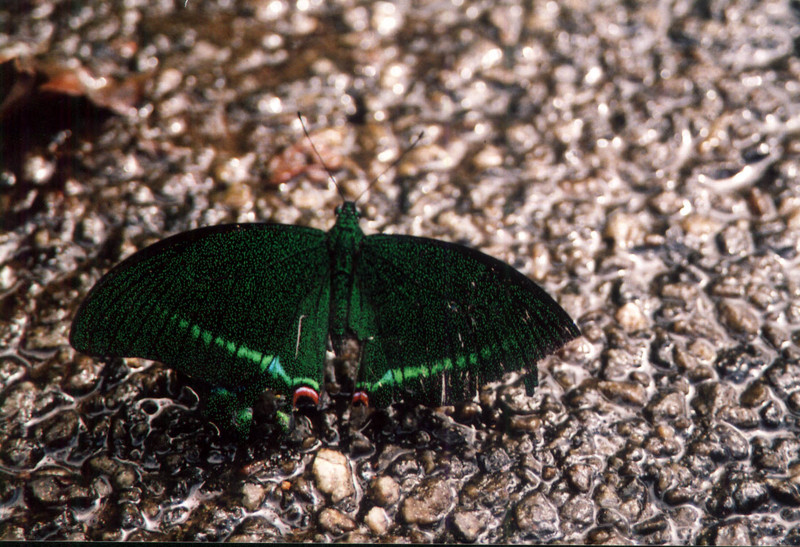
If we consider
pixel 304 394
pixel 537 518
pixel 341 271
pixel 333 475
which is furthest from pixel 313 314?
pixel 537 518

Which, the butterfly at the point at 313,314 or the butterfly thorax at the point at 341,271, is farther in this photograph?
the butterfly thorax at the point at 341,271

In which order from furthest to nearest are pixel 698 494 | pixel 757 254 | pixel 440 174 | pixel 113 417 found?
pixel 440 174 < pixel 757 254 < pixel 113 417 < pixel 698 494

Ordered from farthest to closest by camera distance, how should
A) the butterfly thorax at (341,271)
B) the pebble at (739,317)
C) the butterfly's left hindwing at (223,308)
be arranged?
the pebble at (739,317) → the butterfly thorax at (341,271) → the butterfly's left hindwing at (223,308)

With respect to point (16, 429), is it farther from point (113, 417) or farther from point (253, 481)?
point (253, 481)

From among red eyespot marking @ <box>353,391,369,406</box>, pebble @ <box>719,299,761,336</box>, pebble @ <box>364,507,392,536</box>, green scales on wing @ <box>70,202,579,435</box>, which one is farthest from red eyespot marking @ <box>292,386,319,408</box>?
pebble @ <box>719,299,761,336</box>

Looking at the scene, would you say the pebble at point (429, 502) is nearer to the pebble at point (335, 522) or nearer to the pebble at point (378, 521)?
the pebble at point (378, 521)

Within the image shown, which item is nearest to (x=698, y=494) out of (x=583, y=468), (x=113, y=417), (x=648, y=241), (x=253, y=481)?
(x=583, y=468)

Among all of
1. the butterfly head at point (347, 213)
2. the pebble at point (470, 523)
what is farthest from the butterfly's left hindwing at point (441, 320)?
the pebble at point (470, 523)
